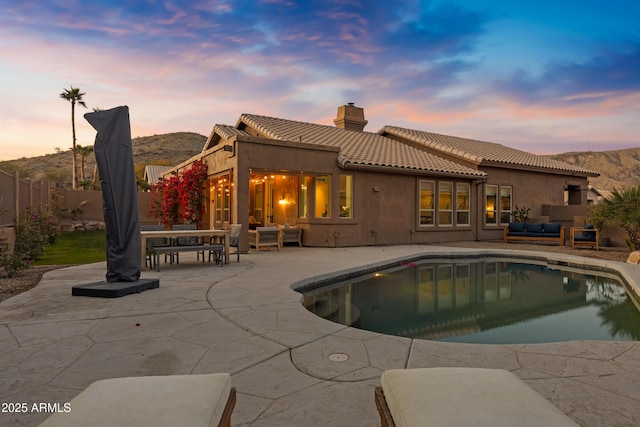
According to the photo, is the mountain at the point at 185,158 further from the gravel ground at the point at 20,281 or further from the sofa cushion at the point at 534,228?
the gravel ground at the point at 20,281

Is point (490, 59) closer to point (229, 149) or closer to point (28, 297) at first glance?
point (229, 149)

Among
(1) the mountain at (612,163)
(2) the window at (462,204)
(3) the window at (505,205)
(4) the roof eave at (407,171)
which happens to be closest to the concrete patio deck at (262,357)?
(4) the roof eave at (407,171)

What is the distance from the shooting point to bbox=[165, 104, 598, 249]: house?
12.8 meters

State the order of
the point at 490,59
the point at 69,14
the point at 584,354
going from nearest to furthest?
the point at 584,354 < the point at 69,14 < the point at 490,59

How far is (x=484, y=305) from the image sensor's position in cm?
651

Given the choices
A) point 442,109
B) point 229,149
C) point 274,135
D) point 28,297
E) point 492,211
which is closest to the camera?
point 28,297

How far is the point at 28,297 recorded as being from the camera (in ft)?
17.6

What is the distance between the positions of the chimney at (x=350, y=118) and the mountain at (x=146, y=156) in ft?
150

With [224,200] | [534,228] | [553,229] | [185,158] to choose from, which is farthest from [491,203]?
[185,158]

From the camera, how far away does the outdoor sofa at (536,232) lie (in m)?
15.0

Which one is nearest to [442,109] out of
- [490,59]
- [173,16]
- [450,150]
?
[450,150]

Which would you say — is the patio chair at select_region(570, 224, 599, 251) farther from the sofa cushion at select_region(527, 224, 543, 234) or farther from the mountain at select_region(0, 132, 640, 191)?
the mountain at select_region(0, 132, 640, 191)

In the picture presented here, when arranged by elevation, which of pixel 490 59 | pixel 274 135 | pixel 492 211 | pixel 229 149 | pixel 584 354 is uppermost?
pixel 490 59

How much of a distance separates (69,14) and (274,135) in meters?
7.33
